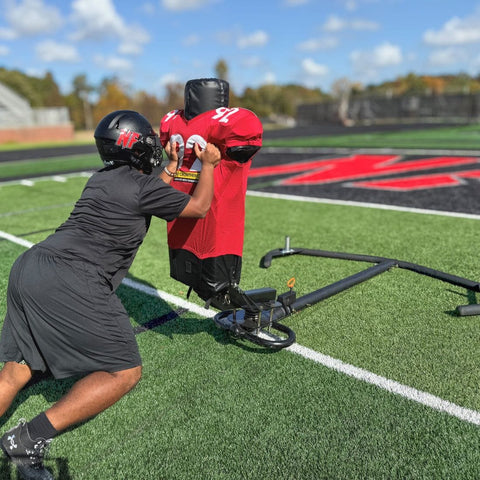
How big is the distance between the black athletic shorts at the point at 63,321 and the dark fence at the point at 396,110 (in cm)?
5240

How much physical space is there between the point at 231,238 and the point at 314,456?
1.42 m

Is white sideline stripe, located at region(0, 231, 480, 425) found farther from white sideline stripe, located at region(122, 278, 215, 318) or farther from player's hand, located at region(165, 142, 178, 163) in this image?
player's hand, located at region(165, 142, 178, 163)

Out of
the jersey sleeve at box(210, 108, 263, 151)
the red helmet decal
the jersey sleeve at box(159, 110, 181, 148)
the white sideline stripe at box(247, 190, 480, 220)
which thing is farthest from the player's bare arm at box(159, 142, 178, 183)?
the white sideline stripe at box(247, 190, 480, 220)

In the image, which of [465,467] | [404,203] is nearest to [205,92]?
[465,467]

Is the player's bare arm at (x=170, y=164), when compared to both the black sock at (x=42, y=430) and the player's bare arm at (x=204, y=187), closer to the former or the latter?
the player's bare arm at (x=204, y=187)

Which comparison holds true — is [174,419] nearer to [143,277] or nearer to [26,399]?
[26,399]

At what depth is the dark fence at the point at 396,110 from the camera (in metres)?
53.0

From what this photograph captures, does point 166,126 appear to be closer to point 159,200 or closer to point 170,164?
point 170,164

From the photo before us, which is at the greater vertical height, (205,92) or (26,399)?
(205,92)

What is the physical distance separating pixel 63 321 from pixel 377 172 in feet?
39.0

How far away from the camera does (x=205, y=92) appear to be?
3.12 m

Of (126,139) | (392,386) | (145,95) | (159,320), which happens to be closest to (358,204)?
(159,320)

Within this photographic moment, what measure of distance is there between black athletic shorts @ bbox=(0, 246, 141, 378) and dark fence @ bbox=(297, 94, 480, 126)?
52404 millimetres

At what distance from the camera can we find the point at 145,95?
224 feet
